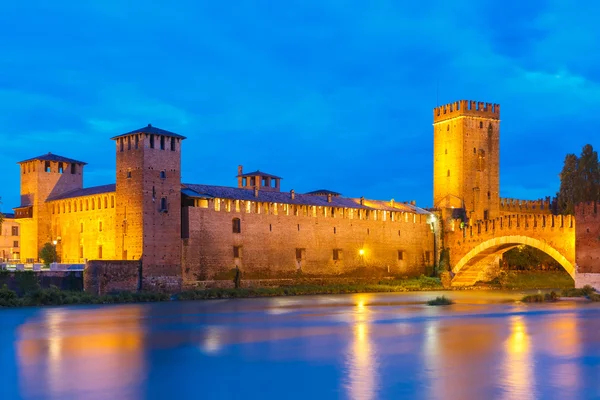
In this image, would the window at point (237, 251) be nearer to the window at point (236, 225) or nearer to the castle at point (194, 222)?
the castle at point (194, 222)

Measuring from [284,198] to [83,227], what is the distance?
12439mm

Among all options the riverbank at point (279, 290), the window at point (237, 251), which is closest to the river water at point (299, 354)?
the riverbank at point (279, 290)

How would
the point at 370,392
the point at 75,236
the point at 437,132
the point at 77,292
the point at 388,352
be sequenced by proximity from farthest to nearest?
the point at 437,132 → the point at 75,236 → the point at 77,292 → the point at 388,352 → the point at 370,392

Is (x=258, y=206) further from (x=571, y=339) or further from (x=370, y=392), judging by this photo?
(x=370, y=392)

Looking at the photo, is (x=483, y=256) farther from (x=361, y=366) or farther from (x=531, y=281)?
(x=361, y=366)

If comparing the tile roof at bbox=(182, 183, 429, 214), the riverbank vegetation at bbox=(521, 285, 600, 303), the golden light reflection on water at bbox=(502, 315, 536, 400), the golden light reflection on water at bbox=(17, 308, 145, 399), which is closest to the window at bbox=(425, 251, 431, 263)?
the tile roof at bbox=(182, 183, 429, 214)

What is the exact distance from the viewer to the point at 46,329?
83.5 feet

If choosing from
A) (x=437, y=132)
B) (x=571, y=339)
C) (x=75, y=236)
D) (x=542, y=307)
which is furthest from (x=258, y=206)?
(x=571, y=339)

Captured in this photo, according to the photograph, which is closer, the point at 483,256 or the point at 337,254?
the point at 337,254

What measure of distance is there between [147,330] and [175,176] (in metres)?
19.4

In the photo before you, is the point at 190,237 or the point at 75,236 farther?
the point at 75,236

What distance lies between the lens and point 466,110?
209ft

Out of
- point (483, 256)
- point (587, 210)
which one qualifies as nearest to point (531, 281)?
point (483, 256)

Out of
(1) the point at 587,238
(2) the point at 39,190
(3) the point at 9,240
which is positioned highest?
(2) the point at 39,190
